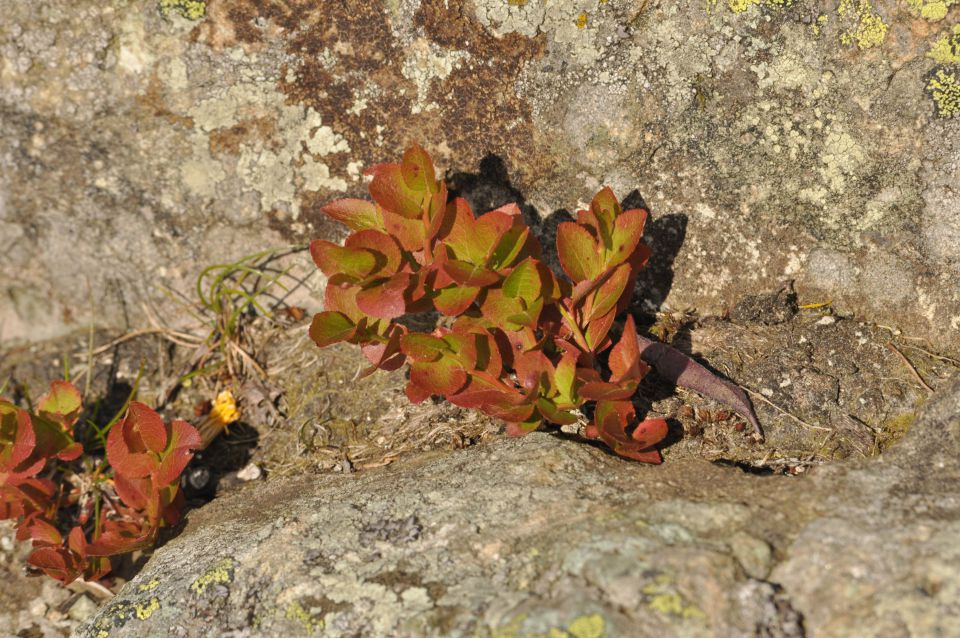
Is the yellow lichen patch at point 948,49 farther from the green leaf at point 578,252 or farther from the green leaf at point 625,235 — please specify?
the green leaf at point 578,252

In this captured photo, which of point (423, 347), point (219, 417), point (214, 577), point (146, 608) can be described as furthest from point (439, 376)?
point (219, 417)

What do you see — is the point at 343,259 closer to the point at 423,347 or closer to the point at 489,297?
the point at 423,347

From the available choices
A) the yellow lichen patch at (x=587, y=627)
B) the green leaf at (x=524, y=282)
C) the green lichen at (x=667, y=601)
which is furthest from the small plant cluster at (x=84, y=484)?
the green lichen at (x=667, y=601)

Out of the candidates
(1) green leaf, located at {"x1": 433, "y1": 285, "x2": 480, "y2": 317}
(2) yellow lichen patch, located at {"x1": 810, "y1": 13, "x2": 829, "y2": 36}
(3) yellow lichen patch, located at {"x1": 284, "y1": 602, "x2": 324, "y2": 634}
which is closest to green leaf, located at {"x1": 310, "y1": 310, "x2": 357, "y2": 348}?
(1) green leaf, located at {"x1": 433, "y1": 285, "x2": 480, "y2": 317}

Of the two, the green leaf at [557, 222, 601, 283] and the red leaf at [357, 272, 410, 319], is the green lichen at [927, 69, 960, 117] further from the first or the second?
the red leaf at [357, 272, 410, 319]

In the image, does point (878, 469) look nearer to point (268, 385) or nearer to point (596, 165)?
point (596, 165)

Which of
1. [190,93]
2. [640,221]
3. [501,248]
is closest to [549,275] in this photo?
[501,248]
